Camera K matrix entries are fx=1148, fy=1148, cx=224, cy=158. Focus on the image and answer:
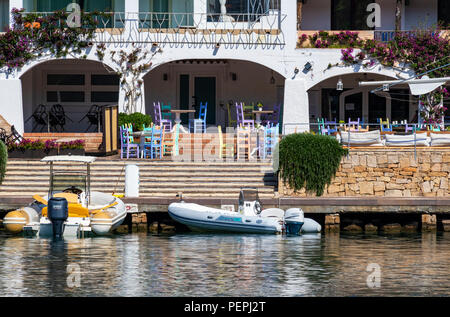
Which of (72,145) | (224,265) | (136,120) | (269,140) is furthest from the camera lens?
(136,120)

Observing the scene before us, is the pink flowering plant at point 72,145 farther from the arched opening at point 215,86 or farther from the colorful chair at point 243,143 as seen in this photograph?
the arched opening at point 215,86

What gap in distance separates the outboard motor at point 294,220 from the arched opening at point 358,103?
1224 centimetres

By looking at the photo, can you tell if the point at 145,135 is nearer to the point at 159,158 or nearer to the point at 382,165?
the point at 159,158

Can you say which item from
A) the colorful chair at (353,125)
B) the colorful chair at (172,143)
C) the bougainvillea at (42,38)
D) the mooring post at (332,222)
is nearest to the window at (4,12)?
the bougainvillea at (42,38)

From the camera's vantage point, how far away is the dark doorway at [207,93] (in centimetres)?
4109

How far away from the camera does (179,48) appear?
125ft

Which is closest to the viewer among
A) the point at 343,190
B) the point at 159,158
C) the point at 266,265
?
the point at 266,265

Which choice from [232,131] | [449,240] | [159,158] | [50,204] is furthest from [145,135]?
[449,240]

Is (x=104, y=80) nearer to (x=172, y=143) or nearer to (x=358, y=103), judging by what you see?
(x=172, y=143)

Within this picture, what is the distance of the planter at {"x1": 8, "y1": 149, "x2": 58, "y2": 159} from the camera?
112ft

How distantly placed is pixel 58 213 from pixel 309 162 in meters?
7.61

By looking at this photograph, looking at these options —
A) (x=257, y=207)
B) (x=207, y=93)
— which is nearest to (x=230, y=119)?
(x=207, y=93)

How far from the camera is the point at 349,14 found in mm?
41219

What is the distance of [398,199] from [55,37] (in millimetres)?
13321
